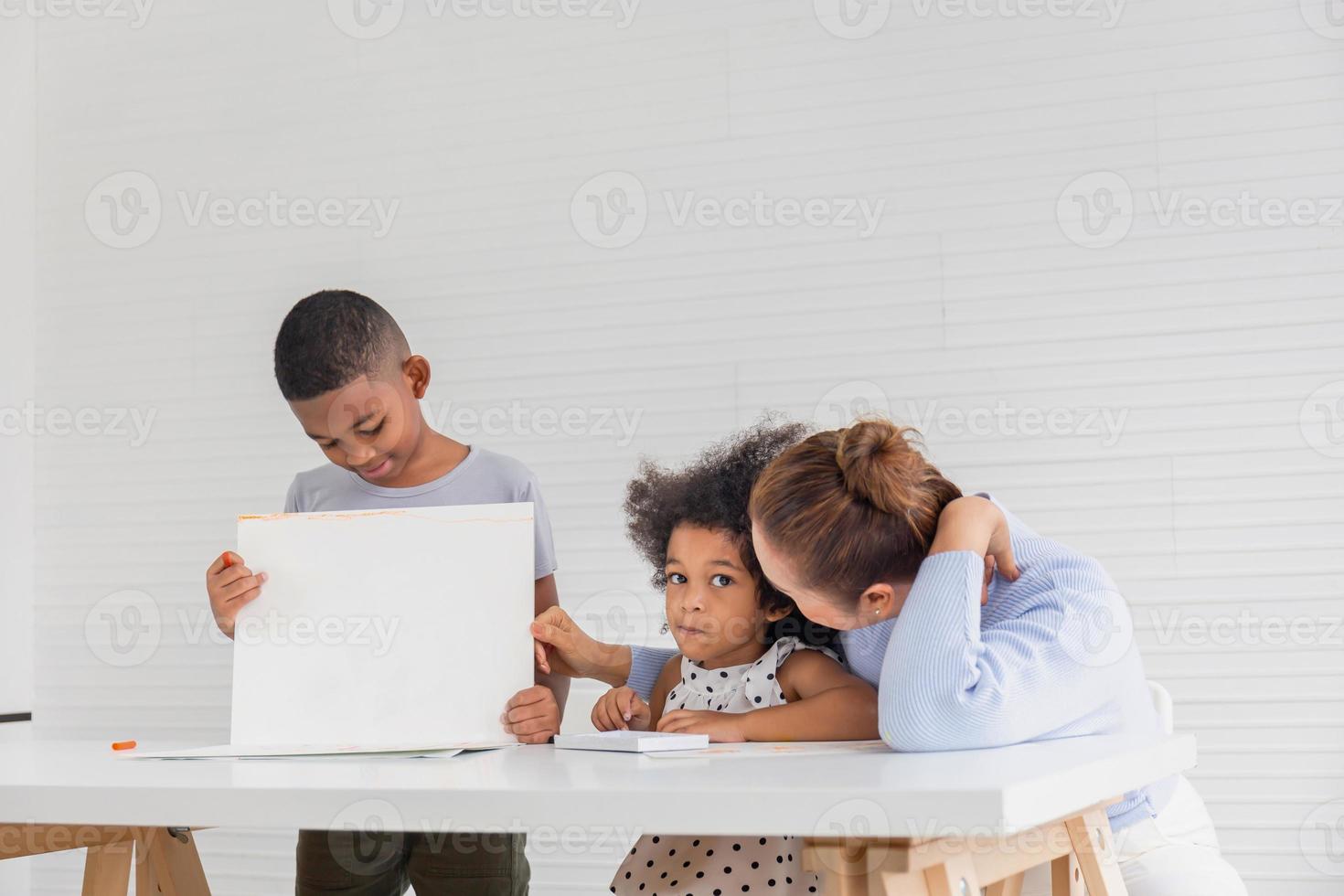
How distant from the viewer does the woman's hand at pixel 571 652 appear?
141 centimetres

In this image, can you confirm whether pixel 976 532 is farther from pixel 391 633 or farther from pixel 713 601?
pixel 391 633

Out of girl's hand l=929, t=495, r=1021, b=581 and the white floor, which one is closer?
girl's hand l=929, t=495, r=1021, b=581

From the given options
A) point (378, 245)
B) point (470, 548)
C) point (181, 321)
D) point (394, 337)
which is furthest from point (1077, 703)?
point (181, 321)

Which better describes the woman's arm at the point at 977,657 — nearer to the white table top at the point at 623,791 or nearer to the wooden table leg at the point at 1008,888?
the white table top at the point at 623,791

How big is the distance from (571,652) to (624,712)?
0.30 feet

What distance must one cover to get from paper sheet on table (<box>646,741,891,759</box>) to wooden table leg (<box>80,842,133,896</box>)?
2.26 ft

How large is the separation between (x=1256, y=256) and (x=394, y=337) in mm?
1706

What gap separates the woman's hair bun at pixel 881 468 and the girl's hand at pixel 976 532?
0.04 metres

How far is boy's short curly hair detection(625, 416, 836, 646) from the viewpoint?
4.49ft
